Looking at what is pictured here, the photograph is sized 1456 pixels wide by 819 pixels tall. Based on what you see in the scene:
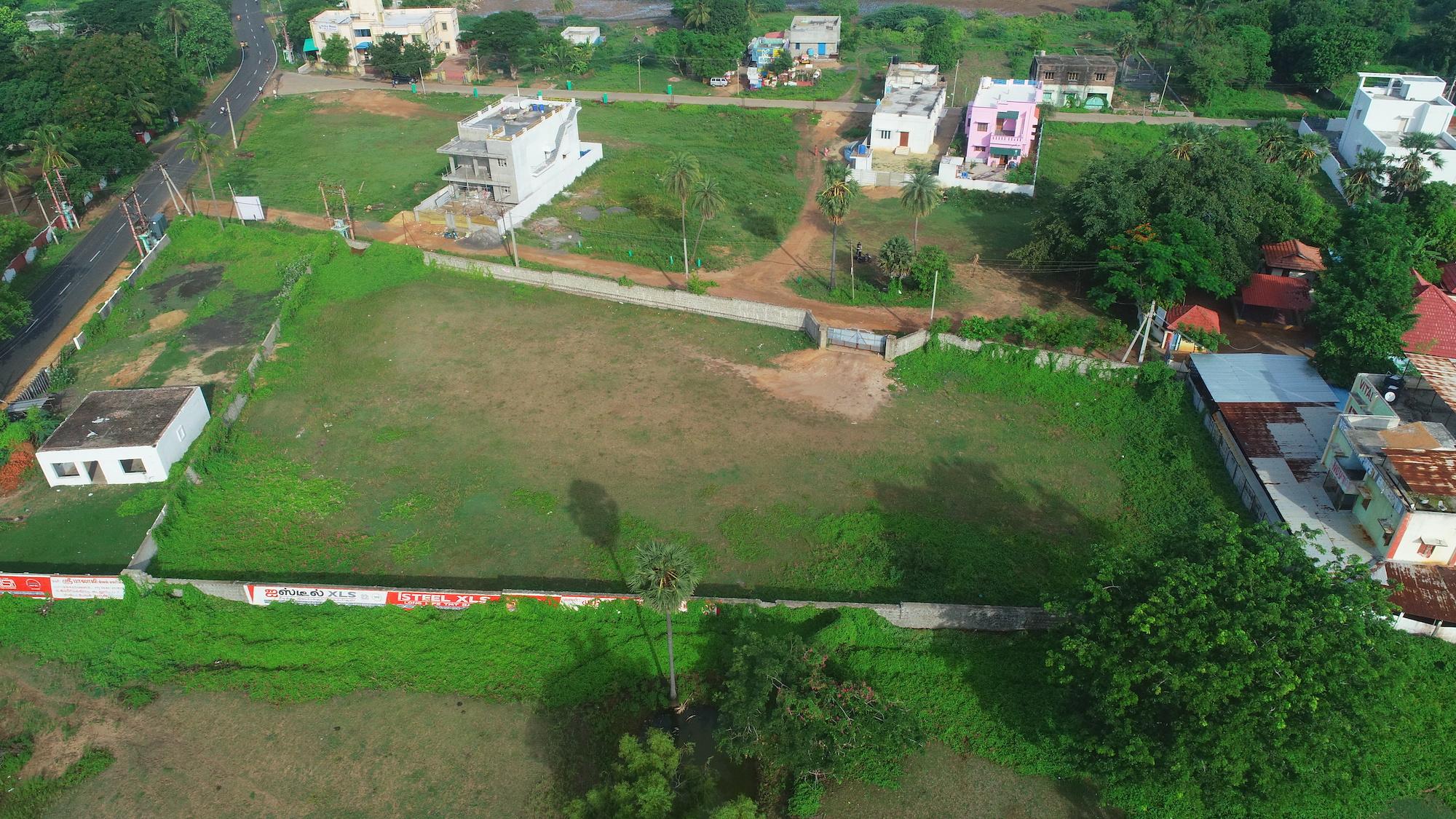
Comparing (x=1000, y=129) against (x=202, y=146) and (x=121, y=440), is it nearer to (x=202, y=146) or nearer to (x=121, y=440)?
(x=202, y=146)

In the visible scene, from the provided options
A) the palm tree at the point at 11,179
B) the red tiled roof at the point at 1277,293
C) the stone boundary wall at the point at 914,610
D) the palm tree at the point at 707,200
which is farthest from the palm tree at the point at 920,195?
the palm tree at the point at 11,179

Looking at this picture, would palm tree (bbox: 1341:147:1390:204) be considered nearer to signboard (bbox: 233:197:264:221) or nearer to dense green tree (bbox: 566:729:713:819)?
dense green tree (bbox: 566:729:713:819)

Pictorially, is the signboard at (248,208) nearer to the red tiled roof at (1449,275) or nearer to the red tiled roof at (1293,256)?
the red tiled roof at (1293,256)

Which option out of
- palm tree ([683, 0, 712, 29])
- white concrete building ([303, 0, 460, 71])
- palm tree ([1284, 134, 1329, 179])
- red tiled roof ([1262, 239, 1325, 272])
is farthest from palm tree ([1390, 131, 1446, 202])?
white concrete building ([303, 0, 460, 71])

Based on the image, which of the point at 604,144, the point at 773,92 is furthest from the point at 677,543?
the point at 773,92

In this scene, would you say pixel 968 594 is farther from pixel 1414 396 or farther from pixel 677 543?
pixel 1414 396

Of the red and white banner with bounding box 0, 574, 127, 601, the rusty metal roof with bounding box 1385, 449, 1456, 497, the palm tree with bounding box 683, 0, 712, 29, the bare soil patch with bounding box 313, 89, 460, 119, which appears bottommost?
the red and white banner with bounding box 0, 574, 127, 601
